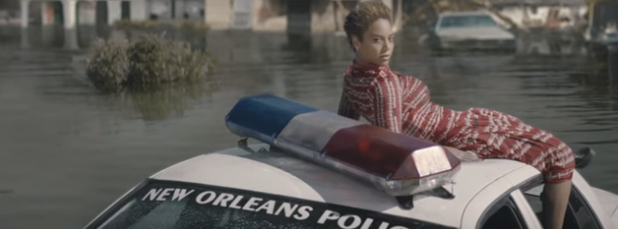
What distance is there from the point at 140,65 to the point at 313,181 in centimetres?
1619

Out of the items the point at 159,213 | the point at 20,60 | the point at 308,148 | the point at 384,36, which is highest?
the point at 384,36

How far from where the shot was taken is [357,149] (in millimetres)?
2805

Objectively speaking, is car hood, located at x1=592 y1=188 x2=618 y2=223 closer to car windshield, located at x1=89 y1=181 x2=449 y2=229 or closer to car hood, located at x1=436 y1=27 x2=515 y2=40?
car windshield, located at x1=89 y1=181 x2=449 y2=229

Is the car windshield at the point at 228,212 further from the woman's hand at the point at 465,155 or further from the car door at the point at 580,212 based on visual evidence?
the car door at the point at 580,212

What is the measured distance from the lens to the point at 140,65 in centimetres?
1877

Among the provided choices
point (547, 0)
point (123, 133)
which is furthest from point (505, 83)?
point (547, 0)

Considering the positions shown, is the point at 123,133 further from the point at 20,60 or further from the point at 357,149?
the point at 20,60

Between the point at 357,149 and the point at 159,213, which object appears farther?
the point at 159,213

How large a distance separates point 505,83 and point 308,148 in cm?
1643

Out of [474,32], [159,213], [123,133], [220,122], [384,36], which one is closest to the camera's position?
[159,213]

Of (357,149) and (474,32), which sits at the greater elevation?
(357,149)

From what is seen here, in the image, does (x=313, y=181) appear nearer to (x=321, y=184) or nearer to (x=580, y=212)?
(x=321, y=184)

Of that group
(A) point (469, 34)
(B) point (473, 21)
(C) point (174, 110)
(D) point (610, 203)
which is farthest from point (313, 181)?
(B) point (473, 21)

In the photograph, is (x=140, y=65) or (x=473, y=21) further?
(x=473, y=21)
